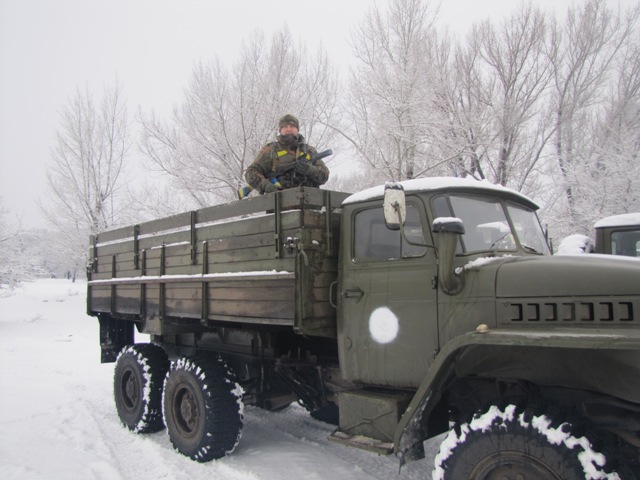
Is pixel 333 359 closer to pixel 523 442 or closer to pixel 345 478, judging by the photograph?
pixel 345 478

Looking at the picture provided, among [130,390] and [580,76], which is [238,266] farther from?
[580,76]

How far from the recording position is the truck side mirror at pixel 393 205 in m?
3.15

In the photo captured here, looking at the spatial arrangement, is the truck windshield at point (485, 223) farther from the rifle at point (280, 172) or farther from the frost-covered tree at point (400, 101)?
the frost-covered tree at point (400, 101)

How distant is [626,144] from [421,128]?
5.55 metres

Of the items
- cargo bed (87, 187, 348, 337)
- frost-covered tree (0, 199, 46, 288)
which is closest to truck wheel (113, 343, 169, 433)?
cargo bed (87, 187, 348, 337)

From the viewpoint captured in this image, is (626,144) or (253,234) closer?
(253,234)

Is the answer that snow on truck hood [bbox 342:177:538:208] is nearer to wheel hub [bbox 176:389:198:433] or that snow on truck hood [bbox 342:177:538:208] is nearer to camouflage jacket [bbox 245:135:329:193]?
camouflage jacket [bbox 245:135:329:193]

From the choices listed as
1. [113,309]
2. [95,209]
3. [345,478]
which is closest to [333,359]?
[345,478]

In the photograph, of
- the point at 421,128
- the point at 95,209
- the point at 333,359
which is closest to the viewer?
the point at 333,359

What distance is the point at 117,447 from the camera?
511cm

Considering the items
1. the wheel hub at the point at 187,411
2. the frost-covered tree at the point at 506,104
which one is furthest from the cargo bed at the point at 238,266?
the frost-covered tree at the point at 506,104

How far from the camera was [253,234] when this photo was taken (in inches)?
170

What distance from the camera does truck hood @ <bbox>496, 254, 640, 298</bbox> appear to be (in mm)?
2666

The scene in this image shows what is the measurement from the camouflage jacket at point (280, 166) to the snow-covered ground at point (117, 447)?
256 centimetres
